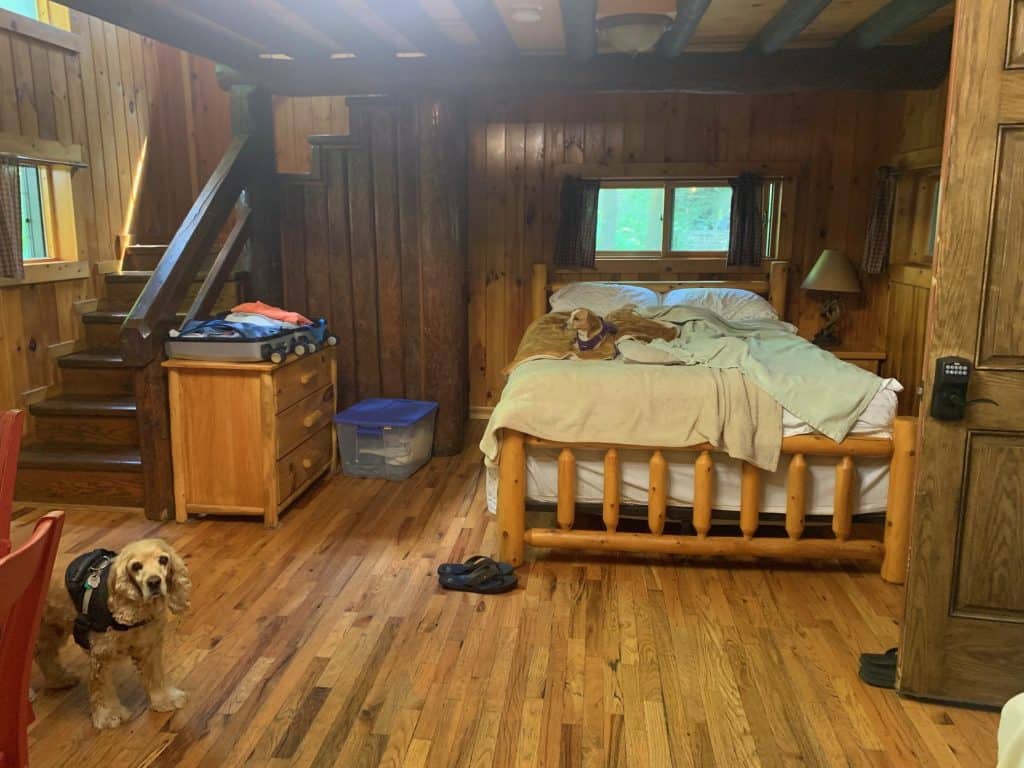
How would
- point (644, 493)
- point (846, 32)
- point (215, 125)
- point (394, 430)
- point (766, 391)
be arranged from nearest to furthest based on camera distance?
1. point (766, 391)
2. point (644, 493)
3. point (846, 32)
4. point (394, 430)
5. point (215, 125)

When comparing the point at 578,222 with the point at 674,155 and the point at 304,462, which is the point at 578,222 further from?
the point at 304,462

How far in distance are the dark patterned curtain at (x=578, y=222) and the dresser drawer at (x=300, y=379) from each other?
1.75 metres

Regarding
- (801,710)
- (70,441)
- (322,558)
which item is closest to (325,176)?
(70,441)

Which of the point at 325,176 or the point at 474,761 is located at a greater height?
the point at 325,176

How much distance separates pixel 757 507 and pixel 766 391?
450 millimetres

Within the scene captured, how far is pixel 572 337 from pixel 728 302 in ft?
4.44

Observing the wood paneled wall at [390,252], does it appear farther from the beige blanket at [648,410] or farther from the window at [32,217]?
the beige blanket at [648,410]

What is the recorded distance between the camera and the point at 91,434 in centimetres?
392

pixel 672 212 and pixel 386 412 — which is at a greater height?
pixel 672 212

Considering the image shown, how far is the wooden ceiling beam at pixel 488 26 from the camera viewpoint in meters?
3.23

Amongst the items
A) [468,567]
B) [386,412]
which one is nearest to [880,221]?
[386,412]

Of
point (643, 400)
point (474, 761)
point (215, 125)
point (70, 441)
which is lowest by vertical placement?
point (474, 761)

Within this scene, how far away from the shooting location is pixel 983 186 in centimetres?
204

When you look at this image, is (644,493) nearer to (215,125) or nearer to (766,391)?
(766,391)
